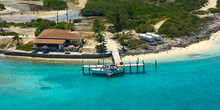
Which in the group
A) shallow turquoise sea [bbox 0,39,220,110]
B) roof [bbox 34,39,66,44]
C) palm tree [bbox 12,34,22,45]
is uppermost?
palm tree [bbox 12,34,22,45]

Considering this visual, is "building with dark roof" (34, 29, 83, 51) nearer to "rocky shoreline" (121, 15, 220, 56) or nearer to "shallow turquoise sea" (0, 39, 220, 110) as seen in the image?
"shallow turquoise sea" (0, 39, 220, 110)

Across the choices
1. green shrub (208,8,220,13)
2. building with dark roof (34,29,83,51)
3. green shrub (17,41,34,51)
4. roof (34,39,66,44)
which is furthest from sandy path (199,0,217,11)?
green shrub (17,41,34,51)

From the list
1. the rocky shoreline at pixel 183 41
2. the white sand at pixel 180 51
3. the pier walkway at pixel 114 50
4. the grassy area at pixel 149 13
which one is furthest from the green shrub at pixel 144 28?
the white sand at pixel 180 51

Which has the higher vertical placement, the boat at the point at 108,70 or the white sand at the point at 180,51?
the white sand at the point at 180,51

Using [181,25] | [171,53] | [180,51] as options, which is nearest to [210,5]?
[181,25]

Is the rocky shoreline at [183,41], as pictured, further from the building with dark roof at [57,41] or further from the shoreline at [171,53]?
the building with dark roof at [57,41]

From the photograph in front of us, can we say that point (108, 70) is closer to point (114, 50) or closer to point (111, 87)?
point (111, 87)
